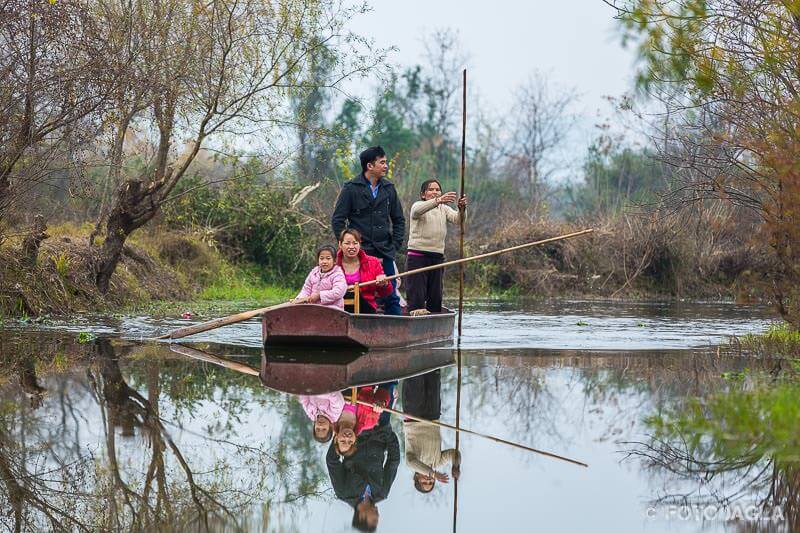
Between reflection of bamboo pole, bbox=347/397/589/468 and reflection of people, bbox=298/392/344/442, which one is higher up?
reflection of people, bbox=298/392/344/442

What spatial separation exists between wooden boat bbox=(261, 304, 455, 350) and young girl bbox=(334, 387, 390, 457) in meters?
2.67

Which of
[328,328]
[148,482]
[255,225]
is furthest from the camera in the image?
[255,225]

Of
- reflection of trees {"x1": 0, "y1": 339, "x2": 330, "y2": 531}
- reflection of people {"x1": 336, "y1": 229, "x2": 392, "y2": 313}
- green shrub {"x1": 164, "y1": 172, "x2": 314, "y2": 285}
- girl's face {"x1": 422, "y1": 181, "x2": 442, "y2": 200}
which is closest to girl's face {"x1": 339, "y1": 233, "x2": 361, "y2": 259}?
reflection of people {"x1": 336, "y1": 229, "x2": 392, "y2": 313}

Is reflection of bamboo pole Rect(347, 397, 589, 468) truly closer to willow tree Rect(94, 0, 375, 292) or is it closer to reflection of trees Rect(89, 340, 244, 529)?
reflection of trees Rect(89, 340, 244, 529)

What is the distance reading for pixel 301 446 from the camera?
23.8 feet

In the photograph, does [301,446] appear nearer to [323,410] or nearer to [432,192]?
[323,410]

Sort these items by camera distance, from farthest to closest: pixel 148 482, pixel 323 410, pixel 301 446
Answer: pixel 323 410, pixel 301 446, pixel 148 482

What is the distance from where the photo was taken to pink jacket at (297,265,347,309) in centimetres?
1330

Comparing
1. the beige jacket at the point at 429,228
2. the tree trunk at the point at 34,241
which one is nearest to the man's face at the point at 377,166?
the beige jacket at the point at 429,228

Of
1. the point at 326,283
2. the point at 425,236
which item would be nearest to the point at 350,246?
the point at 326,283

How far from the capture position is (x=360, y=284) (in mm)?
13570

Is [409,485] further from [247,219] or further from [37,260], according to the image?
[247,219]

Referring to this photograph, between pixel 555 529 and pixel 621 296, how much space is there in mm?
24071

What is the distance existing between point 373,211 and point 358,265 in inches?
37.2
